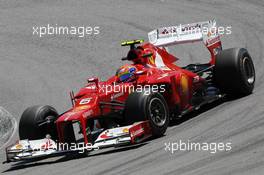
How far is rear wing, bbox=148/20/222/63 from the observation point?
49.8ft

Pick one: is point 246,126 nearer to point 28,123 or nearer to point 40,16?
point 28,123

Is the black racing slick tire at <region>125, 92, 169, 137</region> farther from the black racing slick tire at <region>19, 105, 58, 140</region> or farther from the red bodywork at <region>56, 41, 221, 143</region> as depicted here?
the black racing slick tire at <region>19, 105, 58, 140</region>

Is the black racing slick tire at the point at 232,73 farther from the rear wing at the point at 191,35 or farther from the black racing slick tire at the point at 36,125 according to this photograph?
the black racing slick tire at the point at 36,125

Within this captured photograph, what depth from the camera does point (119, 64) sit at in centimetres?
1944

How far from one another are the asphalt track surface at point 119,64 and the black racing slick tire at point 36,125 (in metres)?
0.64

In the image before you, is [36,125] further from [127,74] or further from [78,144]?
[127,74]

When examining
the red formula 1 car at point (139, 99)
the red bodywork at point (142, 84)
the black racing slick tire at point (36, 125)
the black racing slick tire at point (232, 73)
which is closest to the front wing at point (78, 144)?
the red formula 1 car at point (139, 99)

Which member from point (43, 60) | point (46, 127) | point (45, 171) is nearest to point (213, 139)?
point (45, 171)

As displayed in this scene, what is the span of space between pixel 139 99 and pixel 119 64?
731 cm

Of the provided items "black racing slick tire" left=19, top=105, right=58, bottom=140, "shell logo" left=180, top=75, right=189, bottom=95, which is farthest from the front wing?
"shell logo" left=180, top=75, right=189, bottom=95

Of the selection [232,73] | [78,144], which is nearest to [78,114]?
[78,144]

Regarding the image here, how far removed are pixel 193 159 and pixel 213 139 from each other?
119 centimetres

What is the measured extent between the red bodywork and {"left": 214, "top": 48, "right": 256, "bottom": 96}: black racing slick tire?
0.40 m

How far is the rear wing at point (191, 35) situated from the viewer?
49.8 feet
